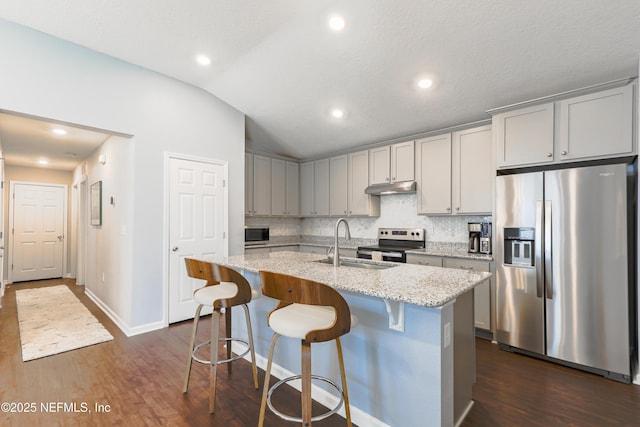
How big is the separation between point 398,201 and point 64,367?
4.28 meters

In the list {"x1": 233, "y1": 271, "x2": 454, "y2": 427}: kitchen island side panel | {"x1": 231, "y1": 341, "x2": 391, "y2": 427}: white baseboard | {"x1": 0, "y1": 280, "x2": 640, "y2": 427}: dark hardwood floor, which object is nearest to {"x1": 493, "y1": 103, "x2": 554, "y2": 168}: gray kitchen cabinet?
{"x1": 0, "y1": 280, "x2": 640, "y2": 427}: dark hardwood floor

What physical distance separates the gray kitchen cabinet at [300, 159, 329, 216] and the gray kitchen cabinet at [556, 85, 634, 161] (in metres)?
3.31

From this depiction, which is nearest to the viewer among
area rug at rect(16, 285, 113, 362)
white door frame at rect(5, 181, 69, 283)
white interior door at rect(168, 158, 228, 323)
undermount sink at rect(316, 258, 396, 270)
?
undermount sink at rect(316, 258, 396, 270)

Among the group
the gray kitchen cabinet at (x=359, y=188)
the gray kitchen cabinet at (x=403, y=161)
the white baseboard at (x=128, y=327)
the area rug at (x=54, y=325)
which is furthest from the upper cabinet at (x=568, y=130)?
the area rug at (x=54, y=325)

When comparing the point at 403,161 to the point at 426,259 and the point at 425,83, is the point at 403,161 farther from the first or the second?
the point at 426,259

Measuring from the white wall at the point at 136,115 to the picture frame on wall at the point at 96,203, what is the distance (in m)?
0.53

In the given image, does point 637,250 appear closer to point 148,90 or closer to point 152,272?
point 152,272

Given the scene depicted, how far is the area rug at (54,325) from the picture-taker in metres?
3.00

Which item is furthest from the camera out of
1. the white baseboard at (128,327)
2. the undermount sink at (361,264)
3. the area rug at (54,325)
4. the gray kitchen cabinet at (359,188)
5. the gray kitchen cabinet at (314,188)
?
the gray kitchen cabinet at (314,188)

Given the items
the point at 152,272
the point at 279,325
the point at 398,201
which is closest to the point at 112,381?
the point at 152,272

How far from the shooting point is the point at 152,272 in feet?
11.5

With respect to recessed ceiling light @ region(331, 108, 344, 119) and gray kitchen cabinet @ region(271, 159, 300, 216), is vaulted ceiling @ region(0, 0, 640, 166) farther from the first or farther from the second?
gray kitchen cabinet @ region(271, 159, 300, 216)

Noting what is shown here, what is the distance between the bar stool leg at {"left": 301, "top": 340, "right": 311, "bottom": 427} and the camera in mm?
1417

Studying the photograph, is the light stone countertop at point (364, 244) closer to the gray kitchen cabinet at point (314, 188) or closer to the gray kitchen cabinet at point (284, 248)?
the gray kitchen cabinet at point (284, 248)
